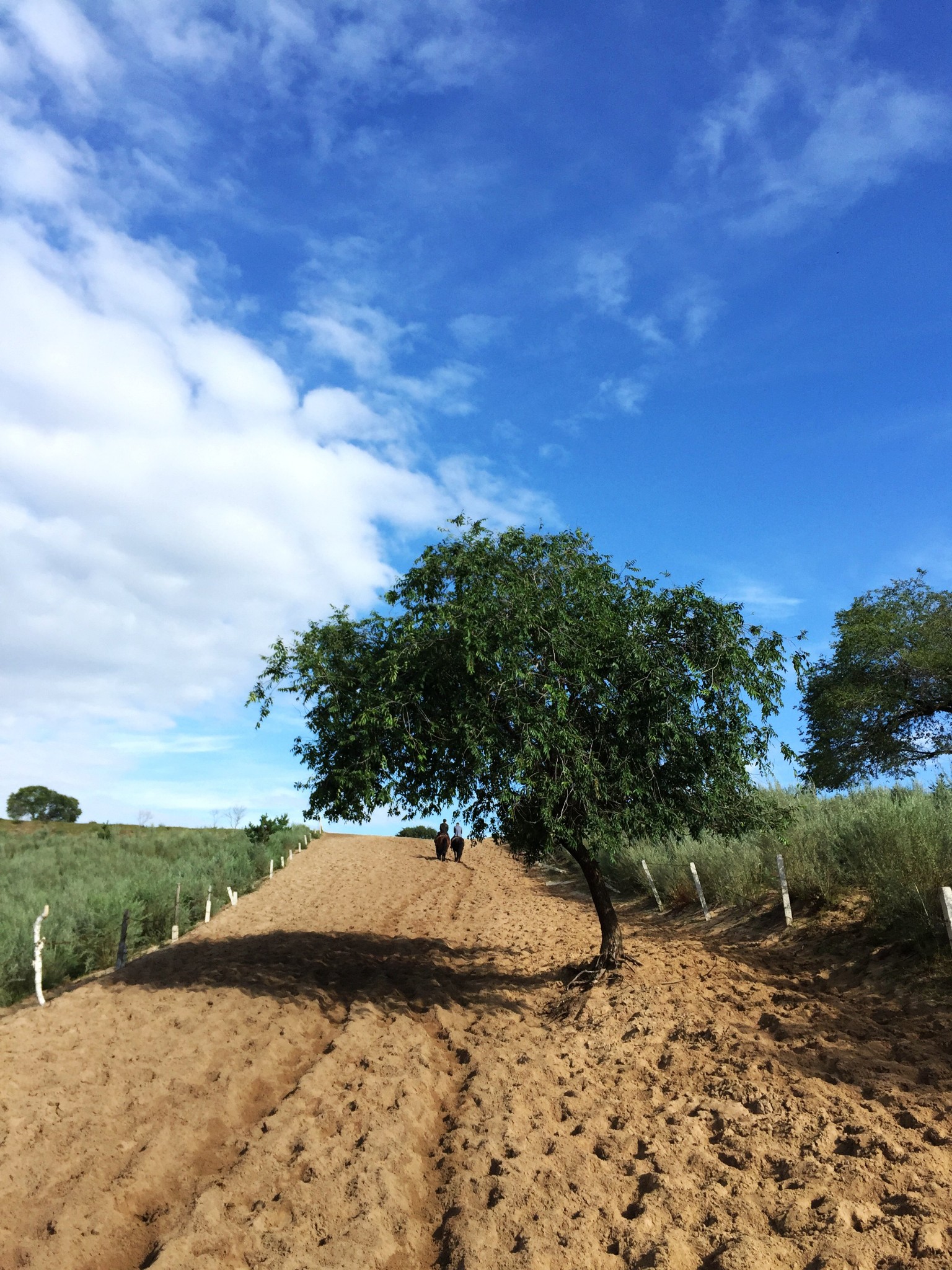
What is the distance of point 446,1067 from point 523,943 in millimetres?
7682

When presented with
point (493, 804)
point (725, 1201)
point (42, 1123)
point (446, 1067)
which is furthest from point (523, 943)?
point (725, 1201)

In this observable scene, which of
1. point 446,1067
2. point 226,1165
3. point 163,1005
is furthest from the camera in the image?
point 163,1005

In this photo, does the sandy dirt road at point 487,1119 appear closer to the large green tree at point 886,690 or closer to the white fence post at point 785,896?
the white fence post at point 785,896

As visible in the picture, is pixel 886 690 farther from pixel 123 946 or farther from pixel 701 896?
pixel 123 946

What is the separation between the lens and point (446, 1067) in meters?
10.0

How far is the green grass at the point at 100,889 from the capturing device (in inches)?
714

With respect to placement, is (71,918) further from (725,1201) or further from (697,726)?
(725,1201)

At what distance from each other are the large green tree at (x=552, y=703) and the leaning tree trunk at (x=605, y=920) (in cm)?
3

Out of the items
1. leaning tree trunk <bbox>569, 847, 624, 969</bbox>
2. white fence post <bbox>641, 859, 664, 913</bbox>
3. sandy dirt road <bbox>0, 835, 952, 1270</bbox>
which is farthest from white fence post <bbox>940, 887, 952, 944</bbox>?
white fence post <bbox>641, 859, 664, 913</bbox>

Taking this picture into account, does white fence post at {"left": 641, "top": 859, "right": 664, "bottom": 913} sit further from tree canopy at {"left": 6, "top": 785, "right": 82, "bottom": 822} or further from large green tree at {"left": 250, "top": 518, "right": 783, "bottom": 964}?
tree canopy at {"left": 6, "top": 785, "right": 82, "bottom": 822}

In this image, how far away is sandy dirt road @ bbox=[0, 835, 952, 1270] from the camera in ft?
19.5

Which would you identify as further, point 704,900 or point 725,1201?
point 704,900

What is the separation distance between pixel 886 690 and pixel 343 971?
23.6 meters

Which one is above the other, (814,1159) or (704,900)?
(704,900)
